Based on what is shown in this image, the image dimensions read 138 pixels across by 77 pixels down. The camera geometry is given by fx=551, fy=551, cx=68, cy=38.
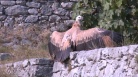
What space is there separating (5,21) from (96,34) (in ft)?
14.3

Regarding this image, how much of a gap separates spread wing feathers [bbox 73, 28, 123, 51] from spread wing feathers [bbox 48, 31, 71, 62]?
16cm

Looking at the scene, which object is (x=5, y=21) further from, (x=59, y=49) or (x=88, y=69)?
(x=88, y=69)

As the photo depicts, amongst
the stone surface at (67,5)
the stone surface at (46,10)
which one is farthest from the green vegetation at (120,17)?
the stone surface at (46,10)

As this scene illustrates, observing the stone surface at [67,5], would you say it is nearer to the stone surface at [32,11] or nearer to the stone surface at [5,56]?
the stone surface at [32,11]

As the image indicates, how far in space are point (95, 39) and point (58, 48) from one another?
786 mm

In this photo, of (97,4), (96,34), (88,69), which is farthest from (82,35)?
(97,4)

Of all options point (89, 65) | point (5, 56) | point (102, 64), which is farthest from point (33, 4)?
point (102, 64)

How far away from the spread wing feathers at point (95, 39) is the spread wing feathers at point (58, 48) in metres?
0.16

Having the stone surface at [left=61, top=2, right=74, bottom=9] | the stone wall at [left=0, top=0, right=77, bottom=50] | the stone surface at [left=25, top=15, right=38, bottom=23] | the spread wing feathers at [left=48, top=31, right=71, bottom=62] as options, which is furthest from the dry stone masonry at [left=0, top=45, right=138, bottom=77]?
the stone surface at [left=61, top=2, right=74, bottom=9]

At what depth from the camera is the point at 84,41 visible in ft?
30.2

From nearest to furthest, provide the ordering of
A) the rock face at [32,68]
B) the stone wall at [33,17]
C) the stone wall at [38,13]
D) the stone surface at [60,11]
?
the rock face at [32,68] < the stone wall at [33,17] < the stone wall at [38,13] < the stone surface at [60,11]

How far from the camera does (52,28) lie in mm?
13117

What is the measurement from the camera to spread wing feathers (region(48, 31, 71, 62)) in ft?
30.3

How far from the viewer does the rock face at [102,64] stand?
7.61 m
